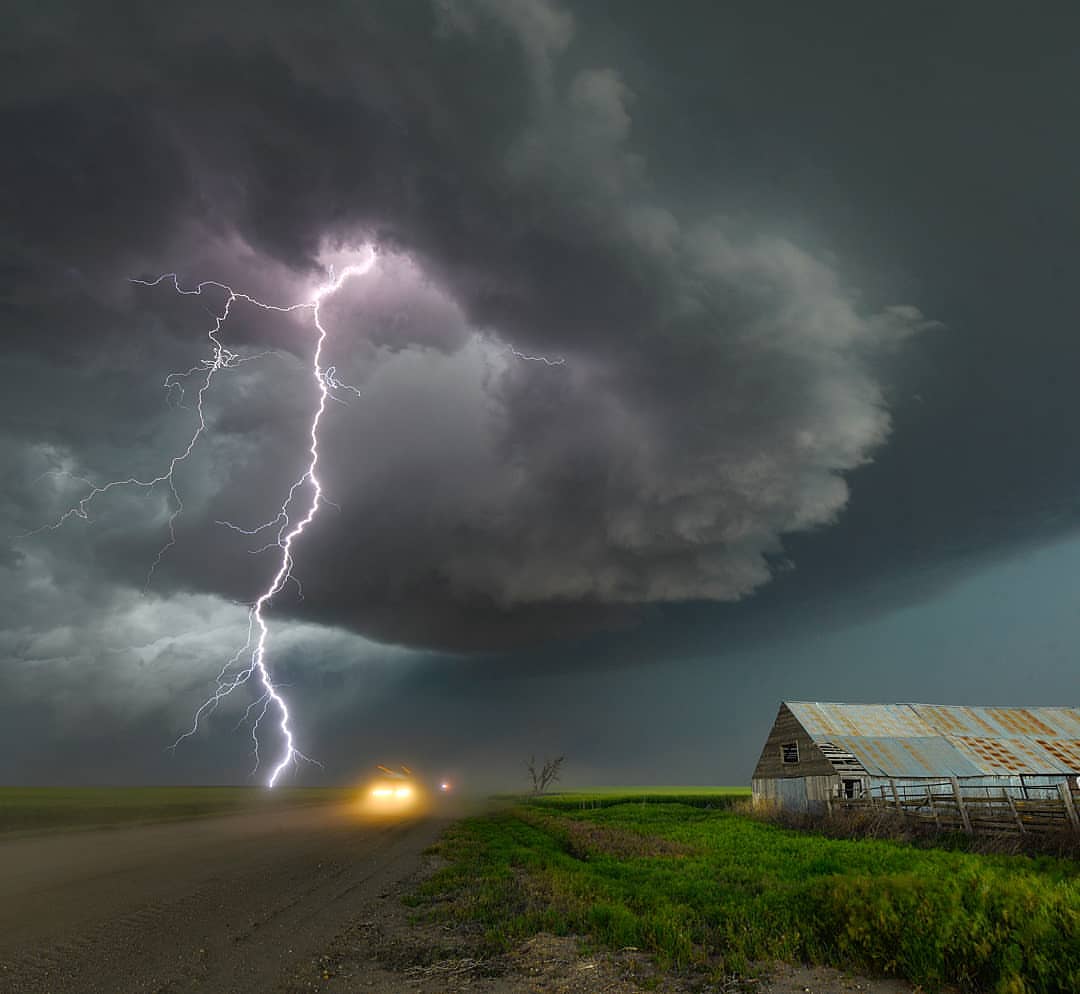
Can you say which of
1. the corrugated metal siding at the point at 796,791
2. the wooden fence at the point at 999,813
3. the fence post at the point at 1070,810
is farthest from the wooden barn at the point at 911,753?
the fence post at the point at 1070,810

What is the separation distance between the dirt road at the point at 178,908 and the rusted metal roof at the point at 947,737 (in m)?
28.2

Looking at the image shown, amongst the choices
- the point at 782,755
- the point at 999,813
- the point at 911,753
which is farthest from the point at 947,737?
the point at 999,813

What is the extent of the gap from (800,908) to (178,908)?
41.7 ft

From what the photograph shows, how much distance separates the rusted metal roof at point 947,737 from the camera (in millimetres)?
37938

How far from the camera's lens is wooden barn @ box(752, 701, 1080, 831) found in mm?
36625

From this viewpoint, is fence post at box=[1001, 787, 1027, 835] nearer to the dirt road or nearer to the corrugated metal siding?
the corrugated metal siding

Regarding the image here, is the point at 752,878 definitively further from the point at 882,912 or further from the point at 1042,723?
the point at 1042,723

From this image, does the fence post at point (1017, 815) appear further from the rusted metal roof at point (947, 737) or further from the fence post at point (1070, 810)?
the rusted metal roof at point (947, 737)

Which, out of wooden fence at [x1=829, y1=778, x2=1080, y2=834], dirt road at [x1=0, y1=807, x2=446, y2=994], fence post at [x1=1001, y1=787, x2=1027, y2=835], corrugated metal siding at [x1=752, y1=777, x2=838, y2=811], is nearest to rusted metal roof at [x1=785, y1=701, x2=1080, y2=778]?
corrugated metal siding at [x1=752, y1=777, x2=838, y2=811]

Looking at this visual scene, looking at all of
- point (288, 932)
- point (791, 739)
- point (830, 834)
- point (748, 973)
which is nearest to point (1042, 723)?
point (791, 739)

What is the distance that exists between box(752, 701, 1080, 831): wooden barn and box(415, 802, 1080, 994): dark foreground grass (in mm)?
17080

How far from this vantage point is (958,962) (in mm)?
8555

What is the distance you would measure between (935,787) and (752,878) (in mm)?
28631

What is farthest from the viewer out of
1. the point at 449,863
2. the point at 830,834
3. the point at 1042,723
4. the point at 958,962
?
the point at 1042,723
